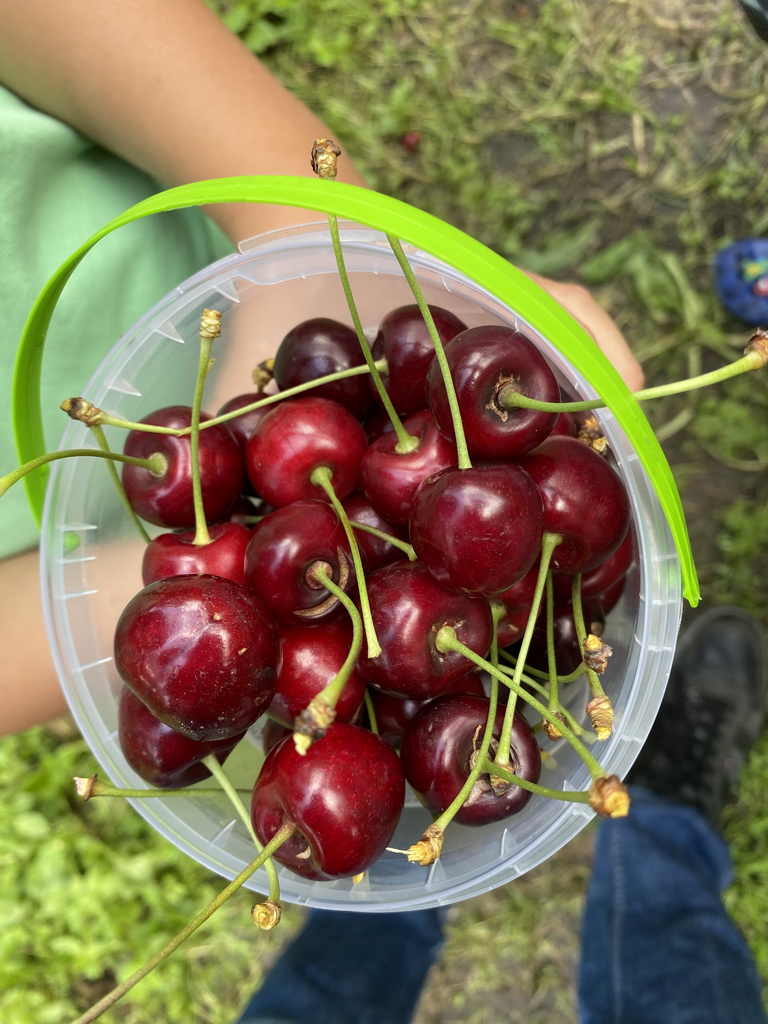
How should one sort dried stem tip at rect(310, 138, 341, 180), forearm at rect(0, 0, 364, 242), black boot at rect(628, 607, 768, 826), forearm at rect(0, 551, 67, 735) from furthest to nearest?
black boot at rect(628, 607, 768, 826) → forearm at rect(0, 551, 67, 735) → forearm at rect(0, 0, 364, 242) → dried stem tip at rect(310, 138, 341, 180)

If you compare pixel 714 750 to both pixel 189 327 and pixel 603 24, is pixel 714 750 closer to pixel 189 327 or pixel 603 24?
pixel 189 327

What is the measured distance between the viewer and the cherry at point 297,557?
70cm

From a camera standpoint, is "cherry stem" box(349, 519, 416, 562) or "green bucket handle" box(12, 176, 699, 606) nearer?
"green bucket handle" box(12, 176, 699, 606)

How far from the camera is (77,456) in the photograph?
0.78 meters

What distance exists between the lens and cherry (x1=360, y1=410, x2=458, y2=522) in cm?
73

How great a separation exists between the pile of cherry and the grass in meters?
0.76

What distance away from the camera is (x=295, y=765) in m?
0.68

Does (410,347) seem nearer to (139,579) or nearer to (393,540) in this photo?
(393,540)

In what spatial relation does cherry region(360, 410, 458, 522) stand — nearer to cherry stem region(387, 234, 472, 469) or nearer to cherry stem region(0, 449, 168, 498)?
cherry stem region(387, 234, 472, 469)

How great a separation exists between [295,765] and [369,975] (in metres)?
0.91

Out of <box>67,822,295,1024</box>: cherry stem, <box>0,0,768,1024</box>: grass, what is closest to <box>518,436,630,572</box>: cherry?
<box>67,822,295,1024</box>: cherry stem

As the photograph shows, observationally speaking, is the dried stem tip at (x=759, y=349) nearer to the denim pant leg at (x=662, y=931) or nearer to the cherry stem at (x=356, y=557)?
the cherry stem at (x=356, y=557)

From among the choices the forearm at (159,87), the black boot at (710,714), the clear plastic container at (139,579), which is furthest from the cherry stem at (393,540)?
the black boot at (710,714)

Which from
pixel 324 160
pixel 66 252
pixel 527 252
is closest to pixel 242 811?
pixel 324 160
